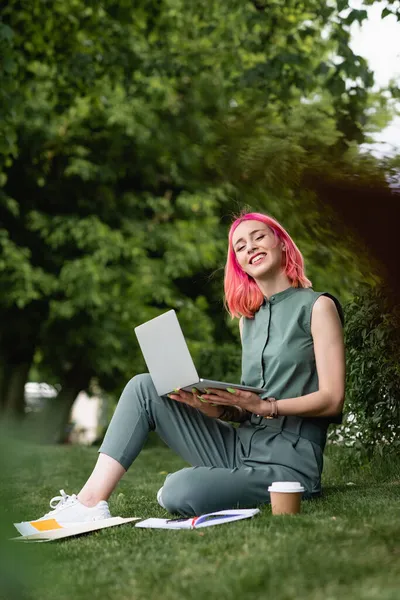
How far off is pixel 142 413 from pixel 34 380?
45.9 feet

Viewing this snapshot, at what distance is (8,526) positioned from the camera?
0.63 metres

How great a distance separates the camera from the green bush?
A: 146 inches

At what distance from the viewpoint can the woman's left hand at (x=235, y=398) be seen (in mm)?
2877

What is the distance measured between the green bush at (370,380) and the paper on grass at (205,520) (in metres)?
1.09

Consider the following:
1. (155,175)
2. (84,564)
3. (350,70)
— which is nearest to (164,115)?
(155,175)

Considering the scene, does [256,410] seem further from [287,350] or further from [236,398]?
[287,350]

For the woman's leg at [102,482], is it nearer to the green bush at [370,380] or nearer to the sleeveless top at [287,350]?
the sleeveless top at [287,350]

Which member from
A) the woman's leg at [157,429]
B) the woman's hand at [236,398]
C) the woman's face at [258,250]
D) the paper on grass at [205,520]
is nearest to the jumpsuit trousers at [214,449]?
the woman's leg at [157,429]

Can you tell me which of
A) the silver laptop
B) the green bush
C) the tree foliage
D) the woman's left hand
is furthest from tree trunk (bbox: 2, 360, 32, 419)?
the woman's left hand

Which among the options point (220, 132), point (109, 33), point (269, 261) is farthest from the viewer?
point (109, 33)

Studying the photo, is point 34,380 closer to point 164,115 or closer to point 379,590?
point 164,115

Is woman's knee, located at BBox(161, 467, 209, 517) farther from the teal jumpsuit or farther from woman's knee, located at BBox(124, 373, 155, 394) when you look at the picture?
woman's knee, located at BBox(124, 373, 155, 394)

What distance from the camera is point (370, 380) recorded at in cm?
394

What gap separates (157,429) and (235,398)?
1.65ft
